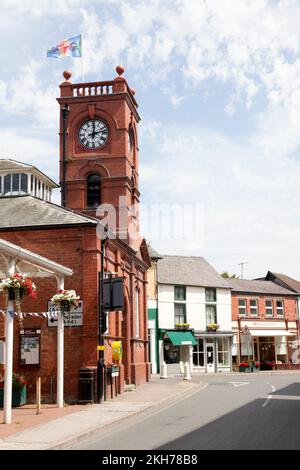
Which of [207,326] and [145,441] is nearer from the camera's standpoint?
[145,441]

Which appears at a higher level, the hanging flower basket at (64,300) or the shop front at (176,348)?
the hanging flower basket at (64,300)

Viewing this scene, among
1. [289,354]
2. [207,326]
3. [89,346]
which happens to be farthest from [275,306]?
[89,346]

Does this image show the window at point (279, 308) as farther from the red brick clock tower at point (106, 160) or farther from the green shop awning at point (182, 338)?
the red brick clock tower at point (106, 160)

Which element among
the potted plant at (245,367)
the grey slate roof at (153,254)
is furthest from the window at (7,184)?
the potted plant at (245,367)

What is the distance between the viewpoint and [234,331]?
4841 cm

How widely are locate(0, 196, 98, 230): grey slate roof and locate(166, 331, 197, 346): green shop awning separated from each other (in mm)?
21455

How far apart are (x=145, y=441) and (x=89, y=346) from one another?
908 centimetres

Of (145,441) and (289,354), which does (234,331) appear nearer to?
(289,354)

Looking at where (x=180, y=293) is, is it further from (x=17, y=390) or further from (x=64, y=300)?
(x=64, y=300)

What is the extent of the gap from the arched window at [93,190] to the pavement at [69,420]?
14.4m

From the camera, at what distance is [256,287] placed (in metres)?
51.9

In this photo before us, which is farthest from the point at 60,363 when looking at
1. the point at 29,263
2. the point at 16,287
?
the point at 16,287

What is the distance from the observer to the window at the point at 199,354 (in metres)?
45.8

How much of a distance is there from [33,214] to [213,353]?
2735cm
